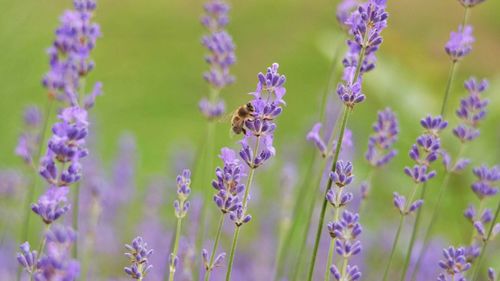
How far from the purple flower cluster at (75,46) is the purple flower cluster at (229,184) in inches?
23.6

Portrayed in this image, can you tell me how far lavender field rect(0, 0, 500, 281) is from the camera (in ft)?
5.14

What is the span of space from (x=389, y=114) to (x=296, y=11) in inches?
298

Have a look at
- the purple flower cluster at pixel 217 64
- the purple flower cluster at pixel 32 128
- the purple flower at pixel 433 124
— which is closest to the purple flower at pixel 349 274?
the purple flower at pixel 433 124

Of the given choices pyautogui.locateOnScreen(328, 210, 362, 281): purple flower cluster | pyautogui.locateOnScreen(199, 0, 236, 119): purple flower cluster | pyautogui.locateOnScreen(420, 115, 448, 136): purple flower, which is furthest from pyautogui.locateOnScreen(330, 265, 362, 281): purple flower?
pyautogui.locateOnScreen(199, 0, 236, 119): purple flower cluster

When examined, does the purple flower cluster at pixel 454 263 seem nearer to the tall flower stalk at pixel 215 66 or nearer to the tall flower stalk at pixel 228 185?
the tall flower stalk at pixel 228 185

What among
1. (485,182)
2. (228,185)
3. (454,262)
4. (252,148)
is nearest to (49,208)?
(228,185)

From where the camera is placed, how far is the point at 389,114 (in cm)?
199

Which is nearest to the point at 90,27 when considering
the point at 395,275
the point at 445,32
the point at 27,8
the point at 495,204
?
the point at 495,204

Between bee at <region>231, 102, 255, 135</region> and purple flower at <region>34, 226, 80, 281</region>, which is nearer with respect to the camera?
purple flower at <region>34, 226, 80, 281</region>

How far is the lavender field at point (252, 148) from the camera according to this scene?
5.14 feet

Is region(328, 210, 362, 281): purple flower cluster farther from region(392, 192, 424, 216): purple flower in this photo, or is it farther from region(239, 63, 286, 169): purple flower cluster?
region(392, 192, 424, 216): purple flower

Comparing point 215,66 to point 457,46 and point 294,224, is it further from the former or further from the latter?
point 457,46

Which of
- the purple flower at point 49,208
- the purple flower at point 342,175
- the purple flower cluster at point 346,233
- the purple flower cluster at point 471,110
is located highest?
the purple flower cluster at point 471,110

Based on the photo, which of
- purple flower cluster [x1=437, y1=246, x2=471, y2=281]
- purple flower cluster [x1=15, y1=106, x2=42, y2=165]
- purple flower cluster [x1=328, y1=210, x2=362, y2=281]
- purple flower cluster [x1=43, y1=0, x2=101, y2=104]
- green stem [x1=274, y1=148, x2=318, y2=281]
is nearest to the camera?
purple flower cluster [x1=328, y1=210, x2=362, y2=281]
